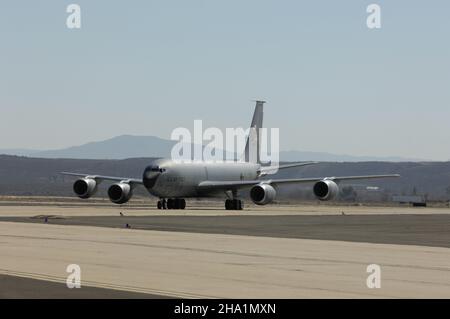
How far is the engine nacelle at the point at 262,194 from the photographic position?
80.2 metres

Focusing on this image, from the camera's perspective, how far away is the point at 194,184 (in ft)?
277

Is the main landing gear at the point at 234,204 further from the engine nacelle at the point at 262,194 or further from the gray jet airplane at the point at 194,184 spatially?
the engine nacelle at the point at 262,194

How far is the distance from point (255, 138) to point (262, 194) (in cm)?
1724

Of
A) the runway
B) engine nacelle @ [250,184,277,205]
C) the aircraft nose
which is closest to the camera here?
the runway

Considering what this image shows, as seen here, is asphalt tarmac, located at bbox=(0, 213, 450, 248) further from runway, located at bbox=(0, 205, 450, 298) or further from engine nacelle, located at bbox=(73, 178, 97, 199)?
engine nacelle, located at bbox=(73, 178, 97, 199)

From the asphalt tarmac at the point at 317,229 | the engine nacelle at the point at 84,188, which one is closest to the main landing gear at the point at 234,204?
the engine nacelle at the point at 84,188

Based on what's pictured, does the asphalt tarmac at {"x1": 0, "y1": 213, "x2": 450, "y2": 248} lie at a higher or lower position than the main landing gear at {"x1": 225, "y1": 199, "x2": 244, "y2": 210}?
lower

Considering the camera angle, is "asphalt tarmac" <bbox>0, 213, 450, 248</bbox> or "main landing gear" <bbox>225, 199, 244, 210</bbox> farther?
"main landing gear" <bbox>225, 199, 244, 210</bbox>

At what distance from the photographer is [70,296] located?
58.9ft

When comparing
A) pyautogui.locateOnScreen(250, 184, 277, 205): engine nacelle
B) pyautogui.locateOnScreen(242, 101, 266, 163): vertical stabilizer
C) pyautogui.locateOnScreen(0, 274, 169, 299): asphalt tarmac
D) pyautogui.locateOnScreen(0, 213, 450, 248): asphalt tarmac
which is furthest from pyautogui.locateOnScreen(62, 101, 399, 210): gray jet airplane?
pyautogui.locateOnScreen(0, 274, 169, 299): asphalt tarmac

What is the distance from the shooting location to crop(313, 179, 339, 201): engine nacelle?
267 ft

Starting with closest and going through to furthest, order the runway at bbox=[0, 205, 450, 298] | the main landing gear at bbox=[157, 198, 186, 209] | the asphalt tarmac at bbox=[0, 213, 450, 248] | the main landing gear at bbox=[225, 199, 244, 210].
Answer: the runway at bbox=[0, 205, 450, 298] < the asphalt tarmac at bbox=[0, 213, 450, 248] < the main landing gear at bbox=[157, 198, 186, 209] < the main landing gear at bbox=[225, 199, 244, 210]

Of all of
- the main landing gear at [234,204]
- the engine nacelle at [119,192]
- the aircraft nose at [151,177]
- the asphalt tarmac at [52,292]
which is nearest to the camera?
the asphalt tarmac at [52,292]
